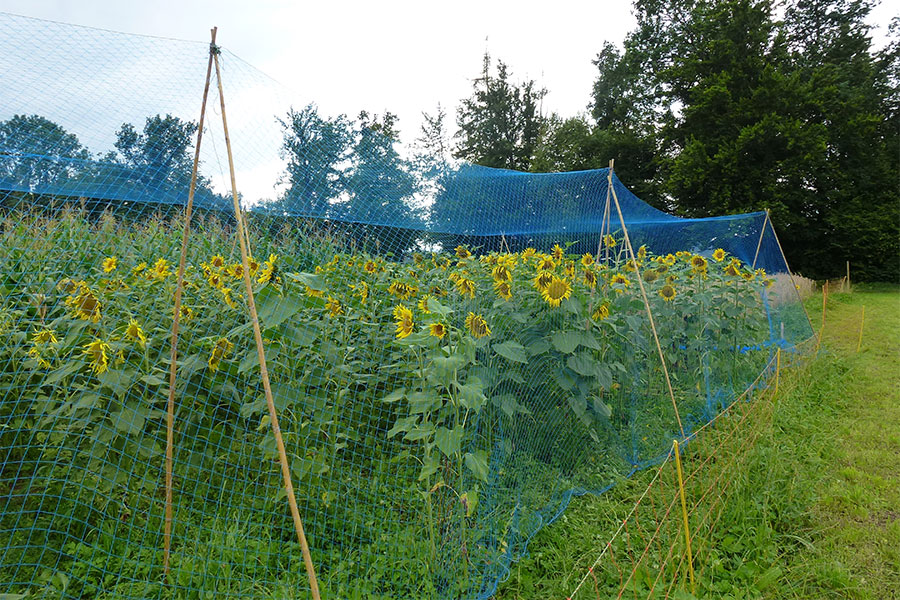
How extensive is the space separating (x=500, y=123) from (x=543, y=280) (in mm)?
19941

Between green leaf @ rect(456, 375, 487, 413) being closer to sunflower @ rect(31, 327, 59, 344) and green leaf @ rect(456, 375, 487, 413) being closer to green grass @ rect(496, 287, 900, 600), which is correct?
green grass @ rect(496, 287, 900, 600)

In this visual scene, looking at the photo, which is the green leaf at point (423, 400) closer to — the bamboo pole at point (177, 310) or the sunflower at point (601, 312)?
the bamboo pole at point (177, 310)

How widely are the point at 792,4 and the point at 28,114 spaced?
21.9 meters

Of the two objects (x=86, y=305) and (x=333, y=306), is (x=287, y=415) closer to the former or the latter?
(x=333, y=306)

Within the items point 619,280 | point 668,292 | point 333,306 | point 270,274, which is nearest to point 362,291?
point 333,306

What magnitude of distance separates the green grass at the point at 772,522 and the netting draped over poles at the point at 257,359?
0.41 ft

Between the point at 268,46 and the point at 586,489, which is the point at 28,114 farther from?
the point at 586,489

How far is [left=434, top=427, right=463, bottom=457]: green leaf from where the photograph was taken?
1.45 meters

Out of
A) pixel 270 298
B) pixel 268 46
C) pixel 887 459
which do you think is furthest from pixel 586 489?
pixel 268 46

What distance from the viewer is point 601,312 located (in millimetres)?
2287

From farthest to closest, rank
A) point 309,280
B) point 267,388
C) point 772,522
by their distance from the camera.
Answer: point 772,522 < point 309,280 < point 267,388

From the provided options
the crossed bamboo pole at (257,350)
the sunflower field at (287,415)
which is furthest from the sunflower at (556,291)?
the crossed bamboo pole at (257,350)

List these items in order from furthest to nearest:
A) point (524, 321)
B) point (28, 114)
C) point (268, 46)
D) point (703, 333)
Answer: point (703, 333)
point (268, 46)
point (524, 321)
point (28, 114)

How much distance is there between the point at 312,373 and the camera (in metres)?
1.70
